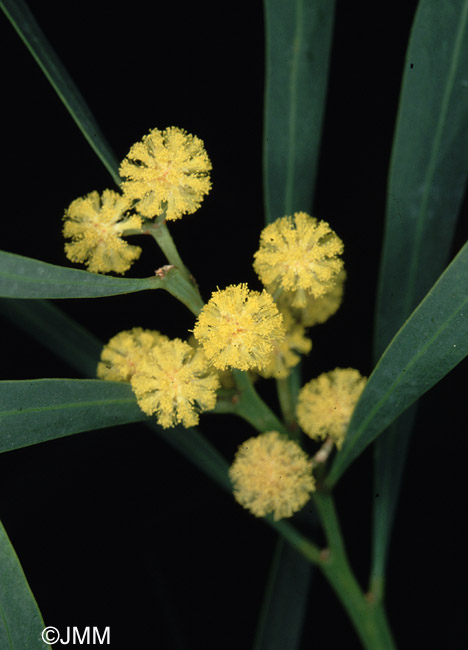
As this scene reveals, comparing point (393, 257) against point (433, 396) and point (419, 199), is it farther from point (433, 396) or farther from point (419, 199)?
point (433, 396)

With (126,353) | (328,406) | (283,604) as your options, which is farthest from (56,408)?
(283,604)

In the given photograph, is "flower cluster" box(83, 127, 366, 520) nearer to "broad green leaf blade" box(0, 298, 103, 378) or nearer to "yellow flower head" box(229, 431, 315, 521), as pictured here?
"yellow flower head" box(229, 431, 315, 521)

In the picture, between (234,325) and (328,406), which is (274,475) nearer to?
(328,406)

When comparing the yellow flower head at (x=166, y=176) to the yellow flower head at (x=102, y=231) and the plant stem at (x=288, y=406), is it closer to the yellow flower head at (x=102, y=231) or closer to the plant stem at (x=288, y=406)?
the yellow flower head at (x=102, y=231)

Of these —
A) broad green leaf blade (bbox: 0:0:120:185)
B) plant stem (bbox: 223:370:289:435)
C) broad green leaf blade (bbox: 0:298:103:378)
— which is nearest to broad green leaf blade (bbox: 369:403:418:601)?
plant stem (bbox: 223:370:289:435)

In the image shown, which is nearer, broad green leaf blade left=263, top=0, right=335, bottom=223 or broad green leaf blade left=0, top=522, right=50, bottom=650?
broad green leaf blade left=0, top=522, right=50, bottom=650

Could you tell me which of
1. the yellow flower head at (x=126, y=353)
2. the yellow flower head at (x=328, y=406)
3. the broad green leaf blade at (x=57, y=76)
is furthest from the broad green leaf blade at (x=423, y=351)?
the broad green leaf blade at (x=57, y=76)
